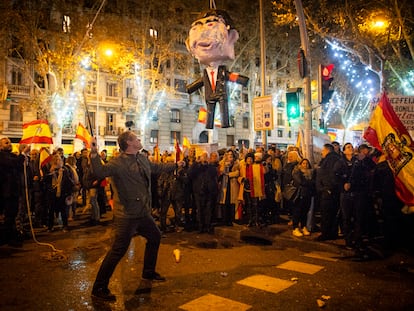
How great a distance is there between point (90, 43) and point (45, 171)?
669 inches

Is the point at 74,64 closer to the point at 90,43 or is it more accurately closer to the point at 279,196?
the point at 90,43

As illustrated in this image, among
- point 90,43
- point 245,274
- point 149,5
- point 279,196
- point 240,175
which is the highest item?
point 149,5

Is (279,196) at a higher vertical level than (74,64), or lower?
lower

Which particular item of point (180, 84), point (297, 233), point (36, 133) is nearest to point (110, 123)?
point (180, 84)

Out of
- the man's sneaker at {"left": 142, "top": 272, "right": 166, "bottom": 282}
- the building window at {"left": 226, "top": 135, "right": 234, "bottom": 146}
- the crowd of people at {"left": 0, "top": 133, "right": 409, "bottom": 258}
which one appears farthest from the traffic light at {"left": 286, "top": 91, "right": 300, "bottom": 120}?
the building window at {"left": 226, "top": 135, "right": 234, "bottom": 146}

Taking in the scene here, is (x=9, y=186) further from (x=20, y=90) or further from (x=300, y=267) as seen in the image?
(x=20, y=90)

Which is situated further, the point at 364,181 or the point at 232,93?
the point at 232,93

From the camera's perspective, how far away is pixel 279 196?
10047 mm

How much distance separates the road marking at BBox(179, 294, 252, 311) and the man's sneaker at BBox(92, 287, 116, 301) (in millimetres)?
950

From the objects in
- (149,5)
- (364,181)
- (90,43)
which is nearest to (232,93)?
(149,5)

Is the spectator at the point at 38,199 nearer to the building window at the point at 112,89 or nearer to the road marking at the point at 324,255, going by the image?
the road marking at the point at 324,255

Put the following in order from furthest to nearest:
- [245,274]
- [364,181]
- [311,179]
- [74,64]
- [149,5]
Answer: [149,5] → [74,64] → [311,179] → [364,181] → [245,274]

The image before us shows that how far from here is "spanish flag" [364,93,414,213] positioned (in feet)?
20.7

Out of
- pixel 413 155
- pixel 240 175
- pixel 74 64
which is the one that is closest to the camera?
pixel 413 155
